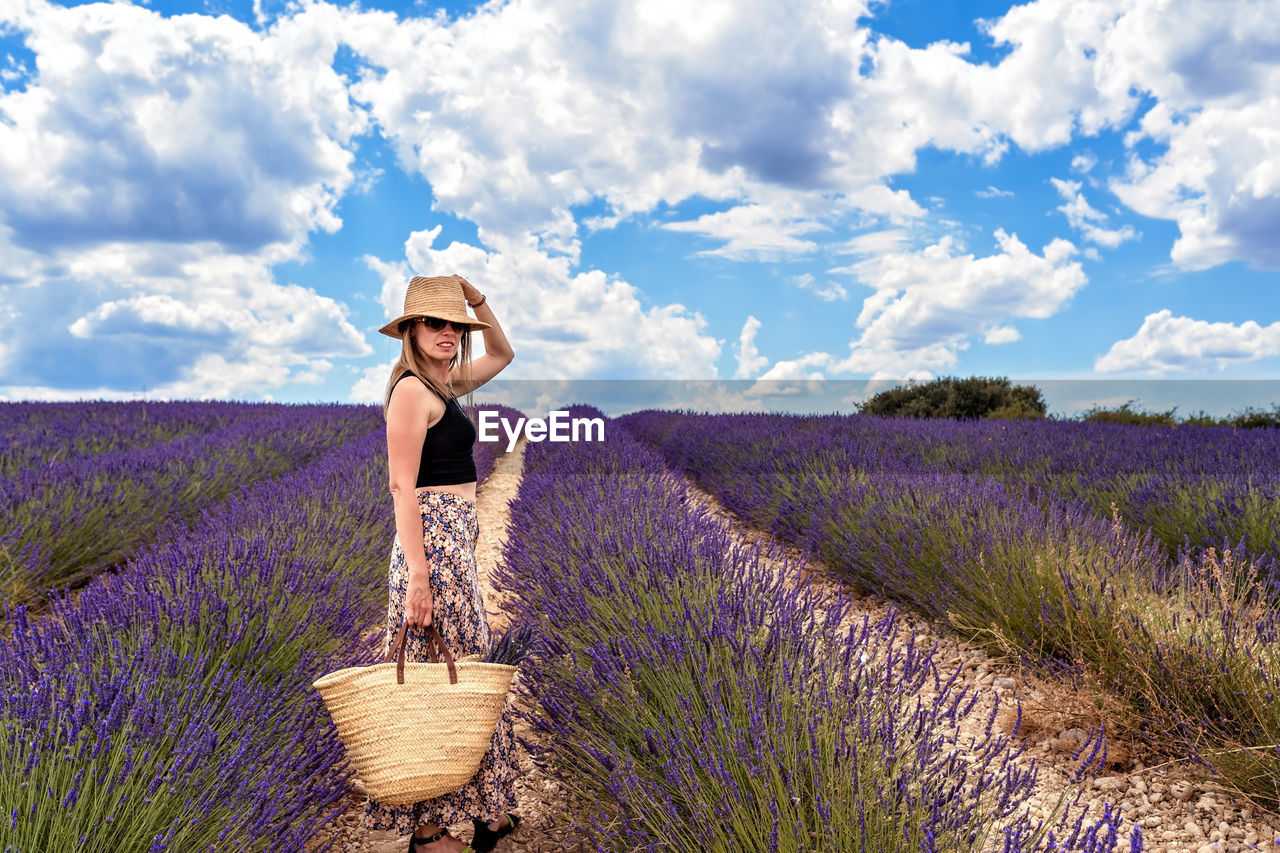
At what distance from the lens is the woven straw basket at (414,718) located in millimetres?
1748

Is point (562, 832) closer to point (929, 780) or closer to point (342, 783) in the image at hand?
point (342, 783)

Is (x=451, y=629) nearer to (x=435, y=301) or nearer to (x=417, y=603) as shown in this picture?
(x=417, y=603)

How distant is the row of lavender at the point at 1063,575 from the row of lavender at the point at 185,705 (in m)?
2.49

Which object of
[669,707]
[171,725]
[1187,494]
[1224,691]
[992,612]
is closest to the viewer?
[171,725]

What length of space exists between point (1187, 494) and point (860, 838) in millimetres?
3915

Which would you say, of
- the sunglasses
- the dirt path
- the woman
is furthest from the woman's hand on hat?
the sunglasses

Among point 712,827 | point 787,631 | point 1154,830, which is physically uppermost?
point 787,631

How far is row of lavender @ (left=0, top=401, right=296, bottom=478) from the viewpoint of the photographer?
644cm

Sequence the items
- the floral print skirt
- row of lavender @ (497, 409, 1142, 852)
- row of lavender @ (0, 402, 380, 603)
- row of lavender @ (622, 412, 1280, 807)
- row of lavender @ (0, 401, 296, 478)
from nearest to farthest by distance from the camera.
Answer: row of lavender @ (497, 409, 1142, 852), the floral print skirt, row of lavender @ (622, 412, 1280, 807), row of lavender @ (0, 402, 380, 603), row of lavender @ (0, 401, 296, 478)

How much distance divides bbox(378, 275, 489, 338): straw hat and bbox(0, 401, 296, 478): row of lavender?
15.8ft

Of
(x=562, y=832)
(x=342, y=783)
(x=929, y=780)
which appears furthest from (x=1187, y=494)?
(x=342, y=783)

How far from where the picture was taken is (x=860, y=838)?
4.43 feet

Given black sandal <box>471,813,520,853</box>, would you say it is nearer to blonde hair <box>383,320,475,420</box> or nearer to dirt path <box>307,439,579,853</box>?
dirt path <box>307,439,579,853</box>

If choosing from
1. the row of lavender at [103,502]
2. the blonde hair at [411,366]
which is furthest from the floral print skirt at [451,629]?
the row of lavender at [103,502]
